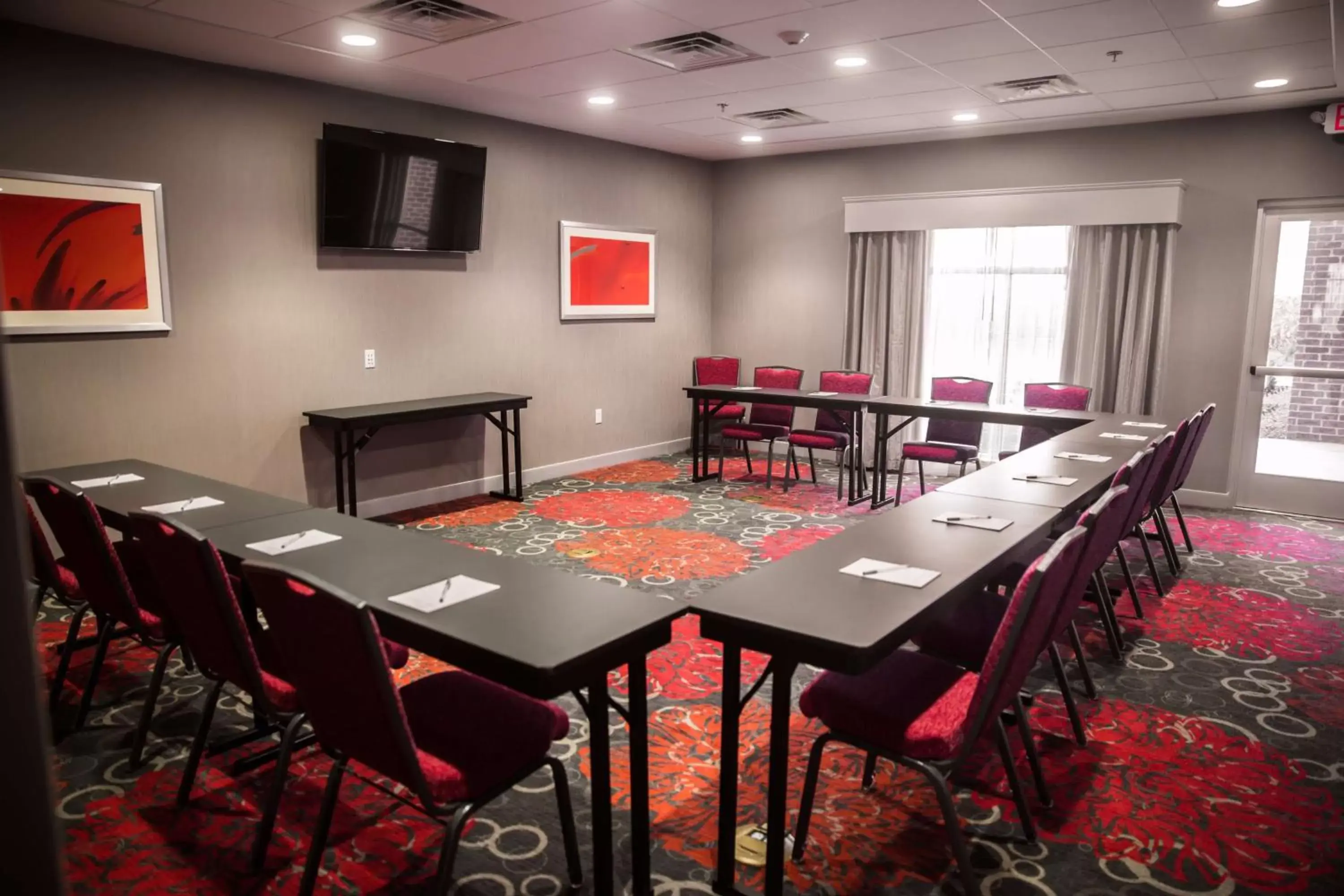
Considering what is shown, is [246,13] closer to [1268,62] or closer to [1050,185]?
[1268,62]

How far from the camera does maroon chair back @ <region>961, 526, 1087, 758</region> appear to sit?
1.96 metres

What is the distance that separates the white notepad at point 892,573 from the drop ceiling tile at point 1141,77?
387cm

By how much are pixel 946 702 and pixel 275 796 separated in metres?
1.71

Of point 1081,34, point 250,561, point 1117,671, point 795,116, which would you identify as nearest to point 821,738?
point 250,561

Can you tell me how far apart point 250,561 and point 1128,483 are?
2891mm

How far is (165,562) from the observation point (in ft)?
7.73

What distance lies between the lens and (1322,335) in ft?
20.0

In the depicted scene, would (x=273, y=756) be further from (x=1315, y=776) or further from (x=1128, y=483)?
(x=1315, y=776)

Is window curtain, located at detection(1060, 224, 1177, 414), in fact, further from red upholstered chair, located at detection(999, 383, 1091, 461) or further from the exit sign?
the exit sign

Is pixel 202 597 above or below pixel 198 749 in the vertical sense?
above

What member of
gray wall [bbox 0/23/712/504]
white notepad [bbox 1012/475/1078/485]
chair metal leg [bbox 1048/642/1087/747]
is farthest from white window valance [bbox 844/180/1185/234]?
chair metal leg [bbox 1048/642/1087/747]

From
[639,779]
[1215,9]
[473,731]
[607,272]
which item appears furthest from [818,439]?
[473,731]

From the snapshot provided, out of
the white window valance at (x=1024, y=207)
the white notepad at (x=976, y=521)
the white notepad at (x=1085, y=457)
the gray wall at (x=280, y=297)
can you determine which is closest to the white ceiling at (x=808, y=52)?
the gray wall at (x=280, y=297)

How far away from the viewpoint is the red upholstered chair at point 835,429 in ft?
22.3
